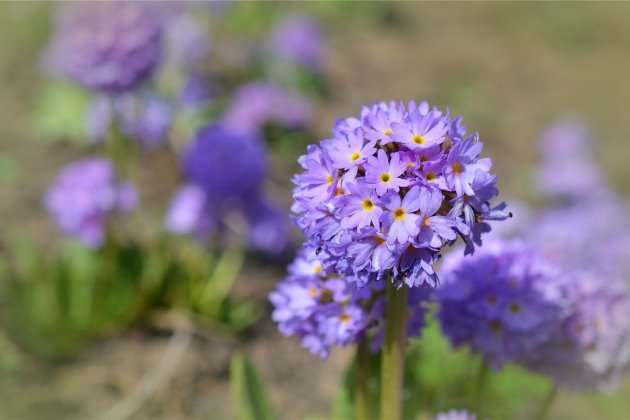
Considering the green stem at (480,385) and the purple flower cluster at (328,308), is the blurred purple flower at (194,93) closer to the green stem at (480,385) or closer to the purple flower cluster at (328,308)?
the green stem at (480,385)

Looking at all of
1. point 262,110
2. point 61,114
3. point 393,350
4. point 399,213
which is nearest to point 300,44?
point 262,110

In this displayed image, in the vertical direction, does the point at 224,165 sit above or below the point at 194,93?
below

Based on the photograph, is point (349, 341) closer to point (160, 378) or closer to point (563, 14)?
point (160, 378)

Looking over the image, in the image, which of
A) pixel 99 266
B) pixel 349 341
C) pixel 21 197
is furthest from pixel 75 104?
pixel 349 341

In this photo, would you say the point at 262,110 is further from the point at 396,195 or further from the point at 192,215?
the point at 396,195

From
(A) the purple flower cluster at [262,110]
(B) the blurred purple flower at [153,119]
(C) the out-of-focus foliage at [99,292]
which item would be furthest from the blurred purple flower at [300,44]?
(C) the out-of-focus foliage at [99,292]
